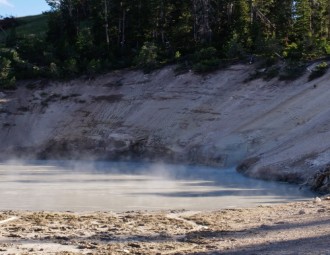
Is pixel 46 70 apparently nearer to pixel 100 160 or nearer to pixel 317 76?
pixel 100 160

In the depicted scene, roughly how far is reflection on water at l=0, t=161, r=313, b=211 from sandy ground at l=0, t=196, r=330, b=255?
162 centimetres

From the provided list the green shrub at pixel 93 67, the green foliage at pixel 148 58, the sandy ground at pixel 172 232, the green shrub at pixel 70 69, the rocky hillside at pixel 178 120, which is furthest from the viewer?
the green shrub at pixel 70 69

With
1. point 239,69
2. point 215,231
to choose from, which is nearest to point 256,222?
point 215,231

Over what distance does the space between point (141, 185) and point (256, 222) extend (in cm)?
799

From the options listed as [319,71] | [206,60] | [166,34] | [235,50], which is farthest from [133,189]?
[166,34]

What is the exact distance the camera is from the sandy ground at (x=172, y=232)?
31.0ft

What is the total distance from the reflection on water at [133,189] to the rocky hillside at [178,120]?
1.78 meters

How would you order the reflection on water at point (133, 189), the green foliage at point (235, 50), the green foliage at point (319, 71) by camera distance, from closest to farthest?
the reflection on water at point (133, 189) < the green foliage at point (319, 71) < the green foliage at point (235, 50)

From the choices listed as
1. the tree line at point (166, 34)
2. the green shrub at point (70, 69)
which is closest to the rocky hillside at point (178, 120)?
the green shrub at point (70, 69)

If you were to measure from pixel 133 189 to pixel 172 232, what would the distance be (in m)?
7.39

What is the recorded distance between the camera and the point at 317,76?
28.8 metres

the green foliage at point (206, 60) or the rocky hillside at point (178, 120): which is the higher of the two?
the green foliage at point (206, 60)

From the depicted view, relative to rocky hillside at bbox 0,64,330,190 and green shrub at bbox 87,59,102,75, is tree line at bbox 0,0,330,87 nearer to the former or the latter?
green shrub at bbox 87,59,102,75

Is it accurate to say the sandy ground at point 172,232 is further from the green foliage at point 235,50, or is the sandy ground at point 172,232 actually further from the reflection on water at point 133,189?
the green foliage at point 235,50
